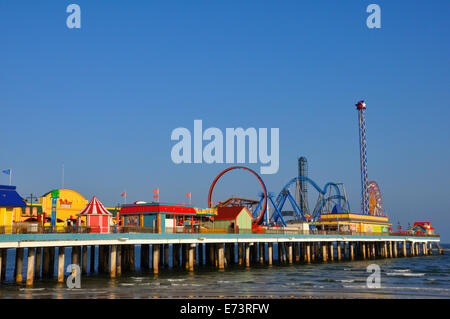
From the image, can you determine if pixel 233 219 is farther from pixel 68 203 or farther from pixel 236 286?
pixel 68 203

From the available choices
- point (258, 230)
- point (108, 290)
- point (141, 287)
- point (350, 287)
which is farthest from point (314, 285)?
point (258, 230)

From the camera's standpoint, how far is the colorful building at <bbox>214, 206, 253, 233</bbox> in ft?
200

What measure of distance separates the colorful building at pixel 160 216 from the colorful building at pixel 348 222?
44.0m

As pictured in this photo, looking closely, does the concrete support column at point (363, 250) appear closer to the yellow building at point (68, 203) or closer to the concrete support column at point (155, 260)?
the concrete support column at point (155, 260)

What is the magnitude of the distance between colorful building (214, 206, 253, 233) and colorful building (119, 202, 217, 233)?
509 centimetres

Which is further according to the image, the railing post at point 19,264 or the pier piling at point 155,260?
the pier piling at point 155,260

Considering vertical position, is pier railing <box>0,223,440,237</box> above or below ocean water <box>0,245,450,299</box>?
above

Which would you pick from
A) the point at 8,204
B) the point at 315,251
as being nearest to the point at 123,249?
the point at 8,204

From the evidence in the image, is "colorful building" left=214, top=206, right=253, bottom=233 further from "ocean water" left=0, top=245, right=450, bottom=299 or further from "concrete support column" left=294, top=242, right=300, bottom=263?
"concrete support column" left=294, top=242, right=300, bottom=263

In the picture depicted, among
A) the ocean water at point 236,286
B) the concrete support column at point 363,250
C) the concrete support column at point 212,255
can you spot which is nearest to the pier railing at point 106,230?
the concrete support column at point 212,255

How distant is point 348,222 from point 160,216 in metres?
52.2

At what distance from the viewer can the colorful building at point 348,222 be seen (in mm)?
92500

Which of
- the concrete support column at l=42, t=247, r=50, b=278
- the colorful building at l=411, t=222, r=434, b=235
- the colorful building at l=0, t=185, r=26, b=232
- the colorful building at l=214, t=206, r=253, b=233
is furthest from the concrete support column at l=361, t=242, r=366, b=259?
the colorful building at l=0, t=185, r=26, b=232
